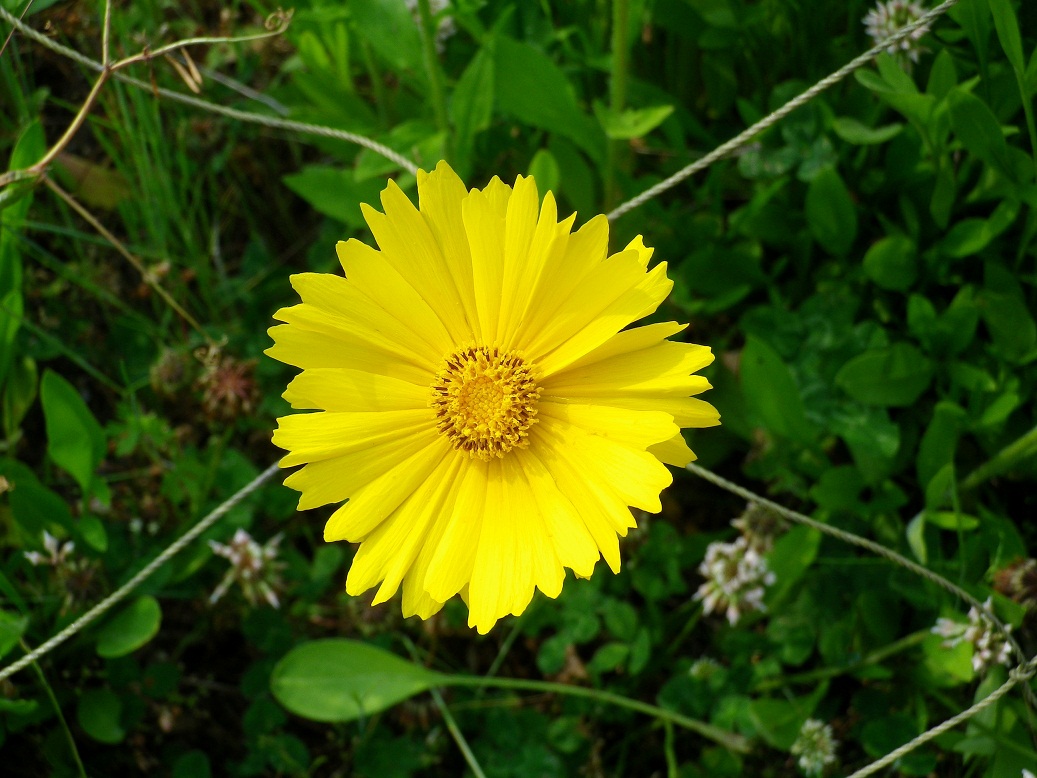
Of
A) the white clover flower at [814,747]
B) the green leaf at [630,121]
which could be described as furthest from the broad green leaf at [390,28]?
the white clover flower at [814,747]

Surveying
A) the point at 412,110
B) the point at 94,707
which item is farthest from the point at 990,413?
the point at 94,707

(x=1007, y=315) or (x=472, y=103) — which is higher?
(x=472, y=103)

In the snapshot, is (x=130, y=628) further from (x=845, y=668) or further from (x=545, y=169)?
(x=845, y=668)

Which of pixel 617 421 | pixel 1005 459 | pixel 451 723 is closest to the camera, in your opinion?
pixel 617 421

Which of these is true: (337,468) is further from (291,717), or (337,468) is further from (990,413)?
(990,413)

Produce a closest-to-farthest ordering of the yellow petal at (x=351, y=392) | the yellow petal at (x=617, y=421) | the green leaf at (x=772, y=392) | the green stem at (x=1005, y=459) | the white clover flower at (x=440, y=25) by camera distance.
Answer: the yellow petal at (x=617, y=421) → the yellow petal at (x=351, y=392) → the green stem at (x=1005, y=459) → the green leaf at (x=772, y=392) → the white clover flower at (x=440, y=25)

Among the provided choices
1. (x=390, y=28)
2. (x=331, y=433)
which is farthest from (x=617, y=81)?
(x=331, y=433)

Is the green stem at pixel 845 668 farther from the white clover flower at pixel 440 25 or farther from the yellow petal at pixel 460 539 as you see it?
the white clover flower at pixel 440 25
